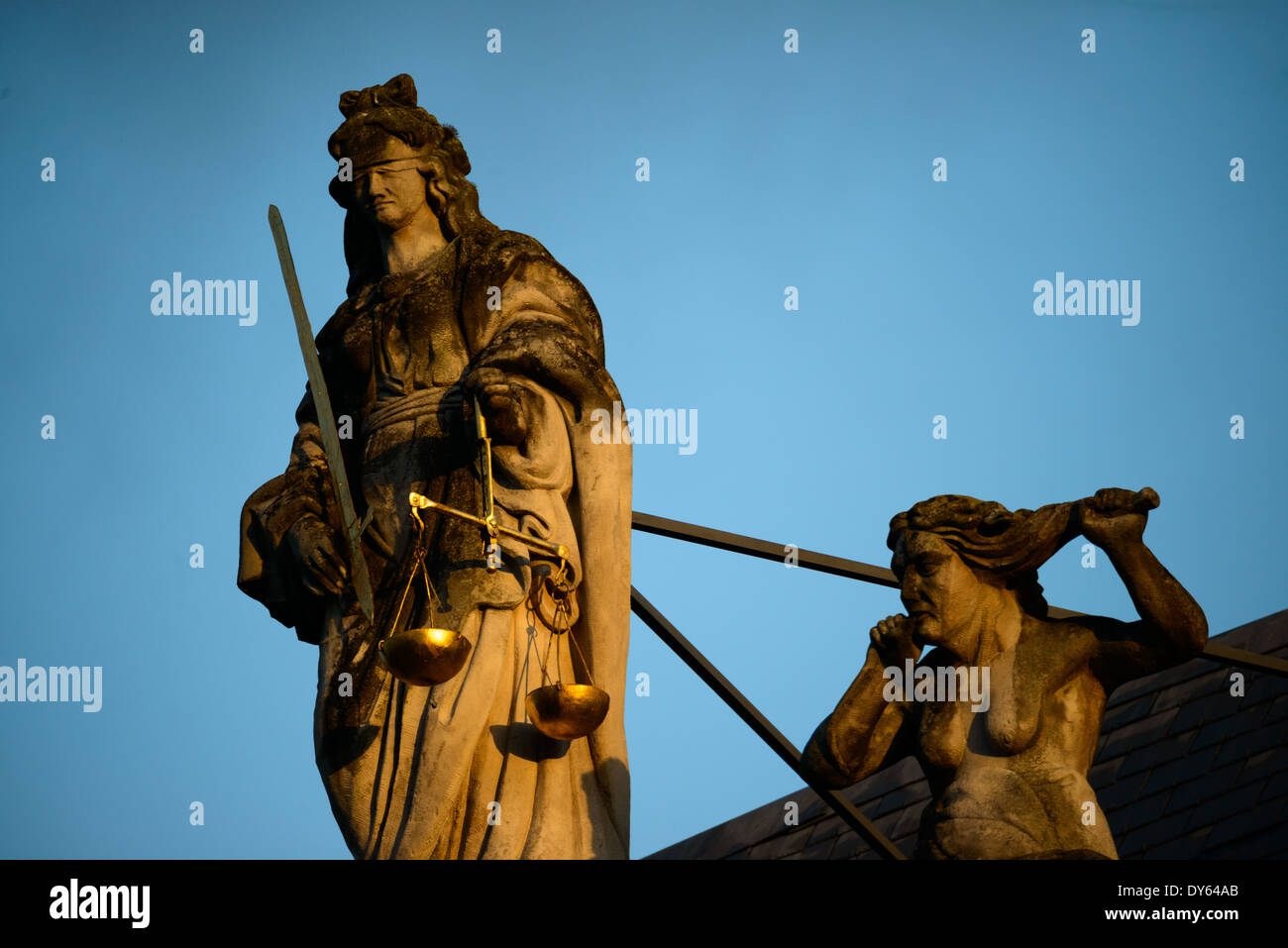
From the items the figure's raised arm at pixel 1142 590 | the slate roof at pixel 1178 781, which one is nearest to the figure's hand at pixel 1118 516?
the figure's raised arm at pixel 1142 590

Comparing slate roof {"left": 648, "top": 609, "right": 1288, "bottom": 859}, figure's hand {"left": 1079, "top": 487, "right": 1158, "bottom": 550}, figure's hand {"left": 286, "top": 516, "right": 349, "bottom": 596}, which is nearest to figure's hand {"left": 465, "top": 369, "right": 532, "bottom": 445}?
figure's hand {"left": 286, "top": 516, "right": 349, "bottom": 596}

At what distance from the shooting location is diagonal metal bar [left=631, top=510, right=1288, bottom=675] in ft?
43.0

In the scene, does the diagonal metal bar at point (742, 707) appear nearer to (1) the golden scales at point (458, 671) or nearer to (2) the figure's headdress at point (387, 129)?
(1) the golden scales at point (458, 671)

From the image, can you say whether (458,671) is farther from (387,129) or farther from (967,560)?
(387,129)

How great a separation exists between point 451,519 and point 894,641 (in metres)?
2.41

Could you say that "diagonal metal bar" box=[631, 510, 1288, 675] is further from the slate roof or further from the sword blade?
the slate roof

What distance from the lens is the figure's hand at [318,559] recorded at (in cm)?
1280

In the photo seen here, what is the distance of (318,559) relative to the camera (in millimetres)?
12812

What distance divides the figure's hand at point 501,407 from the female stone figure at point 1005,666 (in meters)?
1.99

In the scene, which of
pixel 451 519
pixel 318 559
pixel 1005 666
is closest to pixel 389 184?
pixel 451 519

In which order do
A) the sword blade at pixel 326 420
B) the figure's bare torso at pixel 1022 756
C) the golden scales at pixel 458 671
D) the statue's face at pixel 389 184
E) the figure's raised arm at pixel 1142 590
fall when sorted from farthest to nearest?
1. the statue's face at pixel 389 184
2. the sword blade at pixel 326 420
3. the golden scales at pixel 458 671
4. the figure's raised arm at pixel 1142 590
5. the figure's bare torso at pixel 1022 756

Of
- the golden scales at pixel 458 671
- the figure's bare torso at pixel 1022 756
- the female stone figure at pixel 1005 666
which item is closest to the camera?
the figure's bare torso at pixel 1022 756
